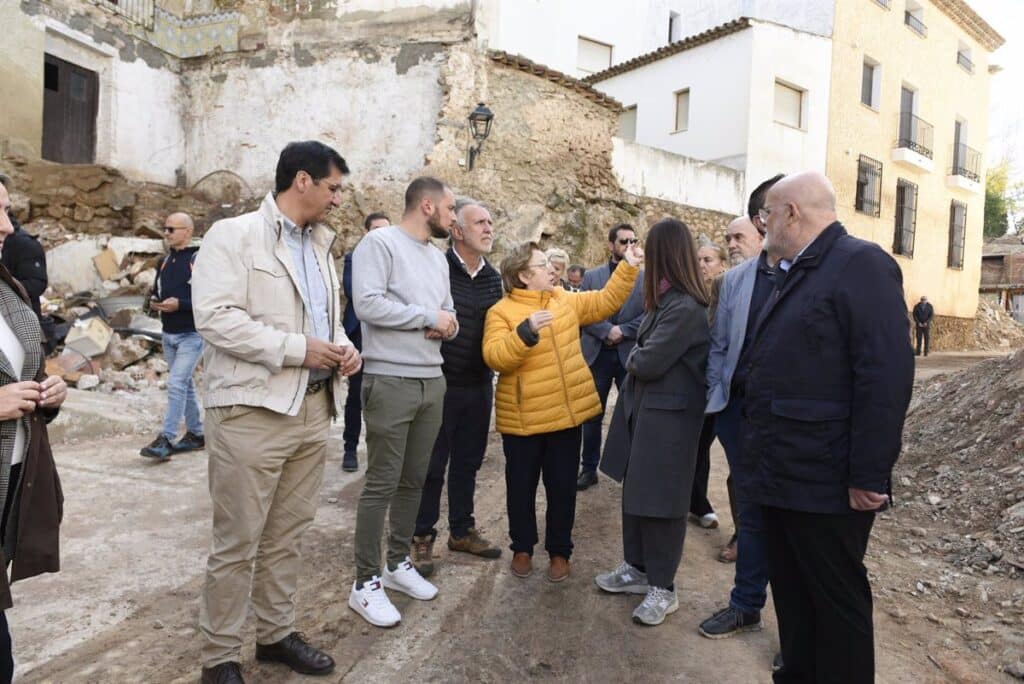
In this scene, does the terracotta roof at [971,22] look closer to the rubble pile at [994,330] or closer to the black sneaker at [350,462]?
the rubble pile at [994,330]

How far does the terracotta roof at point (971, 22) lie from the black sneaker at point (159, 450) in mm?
25072

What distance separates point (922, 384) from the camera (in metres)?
8.27

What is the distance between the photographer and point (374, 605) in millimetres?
3168

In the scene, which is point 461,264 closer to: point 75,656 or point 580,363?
point 580,363

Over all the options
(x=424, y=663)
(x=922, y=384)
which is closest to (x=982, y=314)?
(x=922, y=384)

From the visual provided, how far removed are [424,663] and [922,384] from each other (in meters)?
7.61

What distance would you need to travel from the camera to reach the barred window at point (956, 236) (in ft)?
76.4

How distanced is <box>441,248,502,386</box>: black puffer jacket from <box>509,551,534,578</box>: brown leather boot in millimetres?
973

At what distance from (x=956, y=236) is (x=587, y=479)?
23470mm

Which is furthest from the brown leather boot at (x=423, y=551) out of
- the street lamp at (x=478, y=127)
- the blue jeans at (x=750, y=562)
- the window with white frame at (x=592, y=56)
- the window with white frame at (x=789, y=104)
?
the window with white frame at (x=592, y=56)

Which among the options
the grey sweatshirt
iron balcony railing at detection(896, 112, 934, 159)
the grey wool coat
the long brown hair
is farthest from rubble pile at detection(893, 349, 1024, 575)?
iron balcony railing at detection(896, 112, 934, 159)

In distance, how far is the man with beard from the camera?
316cm

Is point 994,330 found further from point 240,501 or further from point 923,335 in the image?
point 240,501

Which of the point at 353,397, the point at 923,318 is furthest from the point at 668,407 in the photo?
the point at 923,318
